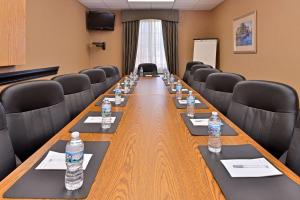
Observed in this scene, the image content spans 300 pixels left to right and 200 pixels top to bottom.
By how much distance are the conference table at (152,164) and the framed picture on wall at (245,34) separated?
12.0 ft

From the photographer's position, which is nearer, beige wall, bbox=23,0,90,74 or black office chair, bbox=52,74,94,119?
black office chair, bbox=52,74,94,119

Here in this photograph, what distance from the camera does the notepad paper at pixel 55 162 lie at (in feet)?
3.46

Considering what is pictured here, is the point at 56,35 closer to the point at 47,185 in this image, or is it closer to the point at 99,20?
the point at 99,20

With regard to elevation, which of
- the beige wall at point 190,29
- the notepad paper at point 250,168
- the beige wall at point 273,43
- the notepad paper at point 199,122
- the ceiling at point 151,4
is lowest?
the notepad paper at point 250,168

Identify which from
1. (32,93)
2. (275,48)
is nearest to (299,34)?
(275,48)

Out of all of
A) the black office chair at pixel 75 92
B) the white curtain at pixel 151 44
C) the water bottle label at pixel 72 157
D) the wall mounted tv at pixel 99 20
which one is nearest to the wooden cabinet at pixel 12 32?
the black office chair at pixel 75 92

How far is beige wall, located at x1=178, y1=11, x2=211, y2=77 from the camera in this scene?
7.46m

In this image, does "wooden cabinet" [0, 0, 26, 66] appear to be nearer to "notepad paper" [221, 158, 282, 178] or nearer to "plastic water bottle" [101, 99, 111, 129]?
"plastic water bottle" [101, 99, 111, 129]

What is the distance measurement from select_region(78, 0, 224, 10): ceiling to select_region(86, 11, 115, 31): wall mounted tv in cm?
18

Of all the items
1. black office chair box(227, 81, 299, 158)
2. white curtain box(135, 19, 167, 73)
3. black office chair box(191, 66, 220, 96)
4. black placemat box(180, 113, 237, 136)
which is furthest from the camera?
white curtain box(135, 19, 167, 73)

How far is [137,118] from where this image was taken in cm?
191

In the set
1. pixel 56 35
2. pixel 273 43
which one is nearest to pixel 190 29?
pixel 273 43

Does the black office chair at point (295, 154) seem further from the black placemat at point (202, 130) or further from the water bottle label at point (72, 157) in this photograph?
the water bottle label at point (72, 157)

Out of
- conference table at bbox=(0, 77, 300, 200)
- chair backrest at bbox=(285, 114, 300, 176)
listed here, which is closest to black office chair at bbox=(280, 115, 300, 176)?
chair backrest at bbox=(285, 114, 300, 176)
